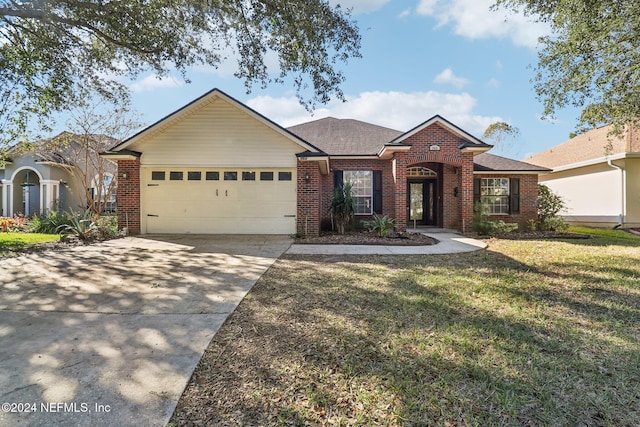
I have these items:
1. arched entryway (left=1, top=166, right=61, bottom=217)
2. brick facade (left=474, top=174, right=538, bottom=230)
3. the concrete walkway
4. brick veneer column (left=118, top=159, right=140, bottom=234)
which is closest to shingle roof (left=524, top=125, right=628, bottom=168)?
brick facade (left=474, top=174, right=538, bottom=230)

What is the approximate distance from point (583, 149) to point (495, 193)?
8.13 m

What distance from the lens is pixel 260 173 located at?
1099 cm

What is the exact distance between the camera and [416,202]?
14.9m

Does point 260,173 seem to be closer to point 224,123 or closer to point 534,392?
point 224,123

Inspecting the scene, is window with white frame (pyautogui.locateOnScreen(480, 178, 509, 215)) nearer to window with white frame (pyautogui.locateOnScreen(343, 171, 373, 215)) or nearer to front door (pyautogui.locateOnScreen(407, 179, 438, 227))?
front door (pyautogui.locateOnScreen(407, 179, 438, 227))

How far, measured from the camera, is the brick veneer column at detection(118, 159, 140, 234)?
10.8 metres

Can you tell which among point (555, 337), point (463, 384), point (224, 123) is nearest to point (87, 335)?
point (463, 384)

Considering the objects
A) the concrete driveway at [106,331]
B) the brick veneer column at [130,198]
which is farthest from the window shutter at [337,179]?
the brick veneer column at [130,198]

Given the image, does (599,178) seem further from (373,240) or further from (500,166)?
(373,240)

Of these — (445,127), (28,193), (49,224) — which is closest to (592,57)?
(445,127)

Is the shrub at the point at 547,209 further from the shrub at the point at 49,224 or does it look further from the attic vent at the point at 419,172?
the shrub at the point at 49,224

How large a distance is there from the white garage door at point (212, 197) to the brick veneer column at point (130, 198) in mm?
286

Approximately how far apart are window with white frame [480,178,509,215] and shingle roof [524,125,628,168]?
5008mm

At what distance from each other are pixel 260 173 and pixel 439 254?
22.0 feet
